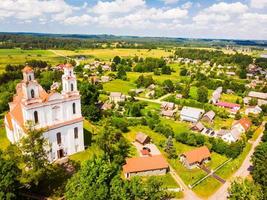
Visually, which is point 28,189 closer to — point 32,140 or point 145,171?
point 32,140

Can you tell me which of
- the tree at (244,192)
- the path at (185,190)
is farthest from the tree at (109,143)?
the tree at (244,192)

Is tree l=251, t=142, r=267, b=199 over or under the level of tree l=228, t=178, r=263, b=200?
under

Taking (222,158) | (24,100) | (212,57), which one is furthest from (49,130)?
(212,57)

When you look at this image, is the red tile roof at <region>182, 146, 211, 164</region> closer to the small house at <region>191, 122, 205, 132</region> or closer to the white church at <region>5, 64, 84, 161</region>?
the small house at <region>191, 122, 205, 132</region>

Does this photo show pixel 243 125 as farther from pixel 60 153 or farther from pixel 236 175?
pixel 60 153

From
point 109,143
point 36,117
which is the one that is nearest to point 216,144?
point 109,143

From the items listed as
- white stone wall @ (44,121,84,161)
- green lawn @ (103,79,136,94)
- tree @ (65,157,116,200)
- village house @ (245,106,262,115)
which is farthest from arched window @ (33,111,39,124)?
village house @ (245,106,262,115)
